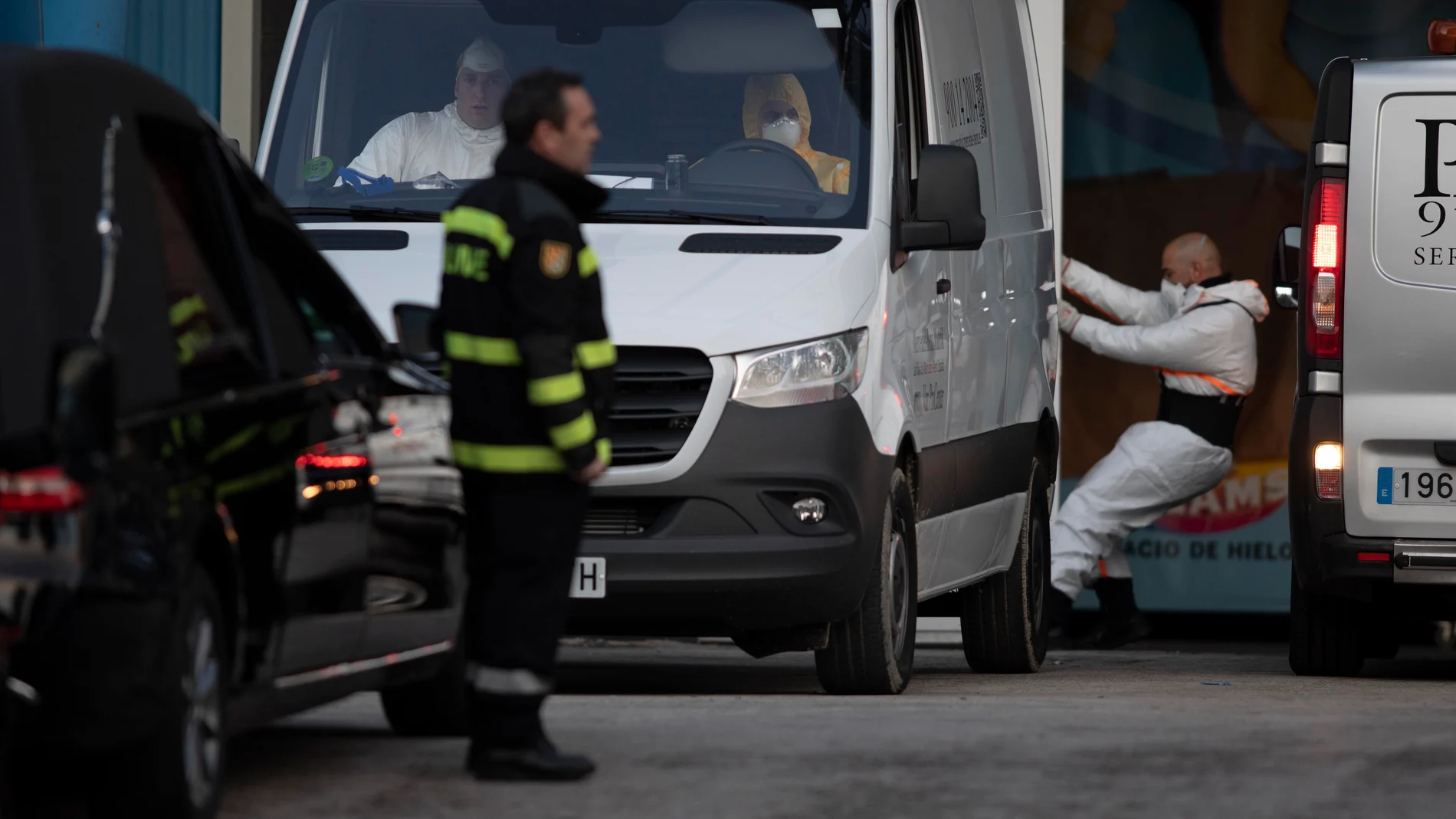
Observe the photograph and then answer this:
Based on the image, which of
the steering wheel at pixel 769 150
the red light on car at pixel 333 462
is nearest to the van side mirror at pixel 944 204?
the steering wheel at pixel 769 150

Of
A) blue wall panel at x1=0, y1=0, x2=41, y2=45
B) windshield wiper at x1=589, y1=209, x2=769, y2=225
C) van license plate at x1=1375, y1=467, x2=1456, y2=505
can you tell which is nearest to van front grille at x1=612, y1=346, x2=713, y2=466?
windshield wiper at x1=589, y1=209, x2=769, y2=225

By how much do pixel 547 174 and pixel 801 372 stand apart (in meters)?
2.33

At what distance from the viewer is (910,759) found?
625 centimetres

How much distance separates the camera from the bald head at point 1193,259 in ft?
47.9

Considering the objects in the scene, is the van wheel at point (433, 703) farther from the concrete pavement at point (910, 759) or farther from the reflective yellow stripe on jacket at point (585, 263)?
the reflective yellow stripe on jacket at point (585, 263)

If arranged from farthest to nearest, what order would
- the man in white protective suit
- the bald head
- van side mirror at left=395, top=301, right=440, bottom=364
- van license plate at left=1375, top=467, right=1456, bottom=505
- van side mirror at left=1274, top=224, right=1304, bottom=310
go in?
the bald head, the man in white protective suit, van side mirror at left=1274, top=224, right=1304, bottom=310, van license plate at left=1375, top=467, right=1456, bottom=505, van side mirror at left=395, top=301, right=440, bottom=364

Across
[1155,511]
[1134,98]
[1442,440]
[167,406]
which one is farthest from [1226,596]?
[167,406]

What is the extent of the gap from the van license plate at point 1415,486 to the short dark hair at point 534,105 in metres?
4.79

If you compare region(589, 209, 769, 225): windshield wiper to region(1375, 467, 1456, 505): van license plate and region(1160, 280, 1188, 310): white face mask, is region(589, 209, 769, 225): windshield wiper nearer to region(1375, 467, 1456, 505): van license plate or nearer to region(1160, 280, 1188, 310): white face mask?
region(1375, 467, 1456, 505): van license plate

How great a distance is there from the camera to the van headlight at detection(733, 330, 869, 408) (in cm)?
791

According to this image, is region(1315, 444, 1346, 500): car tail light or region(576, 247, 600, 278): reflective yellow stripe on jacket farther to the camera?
region(1315, 444, 1346, 500): car tail light

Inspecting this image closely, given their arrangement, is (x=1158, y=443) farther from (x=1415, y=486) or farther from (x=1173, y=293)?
(x=1415, y=486)

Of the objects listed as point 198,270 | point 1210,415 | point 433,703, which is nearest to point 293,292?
point 198,270

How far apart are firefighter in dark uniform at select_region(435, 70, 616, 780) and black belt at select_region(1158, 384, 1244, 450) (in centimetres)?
882
